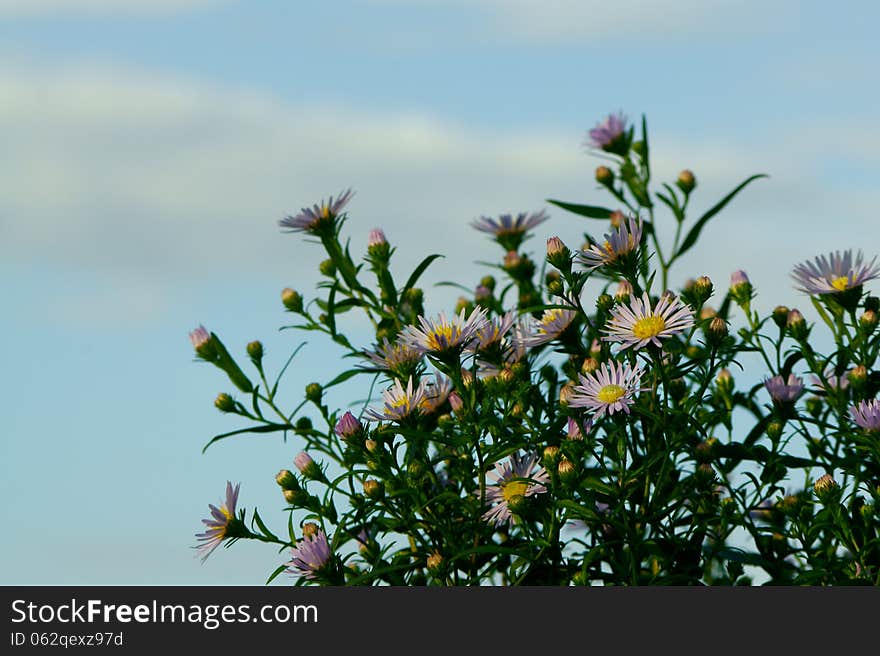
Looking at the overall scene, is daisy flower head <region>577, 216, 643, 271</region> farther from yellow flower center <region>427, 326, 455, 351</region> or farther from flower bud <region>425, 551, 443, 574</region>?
flower bud <region>425, 551, 443, 574</region>

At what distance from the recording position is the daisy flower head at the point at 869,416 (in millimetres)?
2320

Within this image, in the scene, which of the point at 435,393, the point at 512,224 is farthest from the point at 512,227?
the point at 435,393

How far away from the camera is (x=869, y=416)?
91.7 inches

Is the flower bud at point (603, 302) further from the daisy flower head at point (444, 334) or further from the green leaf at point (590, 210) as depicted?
the green leaf at point (590, 210)

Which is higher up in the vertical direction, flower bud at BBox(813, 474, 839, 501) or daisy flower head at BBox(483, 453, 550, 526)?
daisy flower head at BBox(483, 453, 550, 526)

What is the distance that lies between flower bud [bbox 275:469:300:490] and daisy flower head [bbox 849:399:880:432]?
1.19 m

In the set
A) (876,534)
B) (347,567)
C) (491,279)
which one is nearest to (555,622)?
Answer: (347,567)

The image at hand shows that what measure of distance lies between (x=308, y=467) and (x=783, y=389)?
108 centimetres

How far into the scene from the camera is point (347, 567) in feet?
8.29

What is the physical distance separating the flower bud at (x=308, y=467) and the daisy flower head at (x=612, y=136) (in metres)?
1.31

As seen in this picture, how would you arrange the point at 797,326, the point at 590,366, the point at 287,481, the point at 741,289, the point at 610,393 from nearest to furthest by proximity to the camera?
1. the point at 610,393
2. the point at 590,366
3. the point at 287,481
4. the point at 797,326
5. the point at 741,289

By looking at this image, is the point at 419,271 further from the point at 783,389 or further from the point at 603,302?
the point at 783,389

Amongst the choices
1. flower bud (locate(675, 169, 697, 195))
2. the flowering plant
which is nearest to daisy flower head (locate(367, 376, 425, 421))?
the flowering plant

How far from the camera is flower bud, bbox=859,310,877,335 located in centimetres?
258
